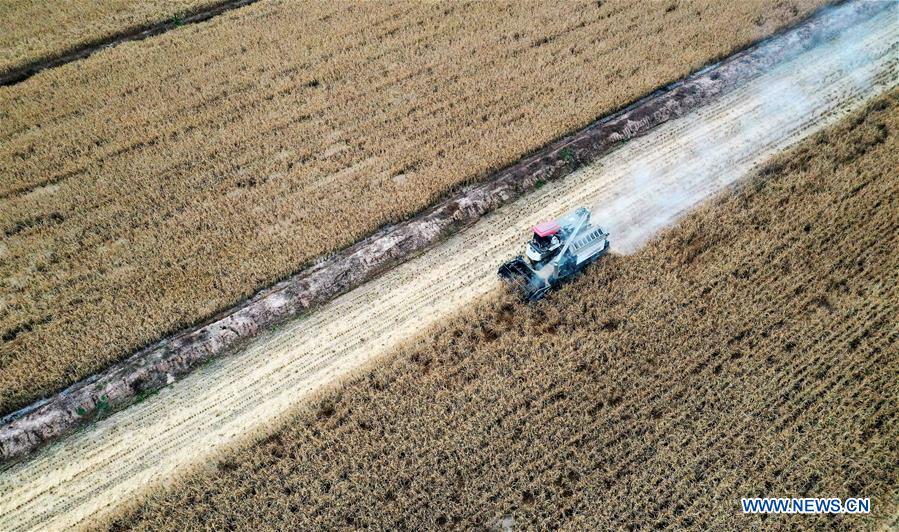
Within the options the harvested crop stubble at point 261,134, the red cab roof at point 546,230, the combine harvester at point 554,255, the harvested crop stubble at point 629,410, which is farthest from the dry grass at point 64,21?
the harvested crop stubble at point 629,410

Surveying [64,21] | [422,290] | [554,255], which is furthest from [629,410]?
[64,21]

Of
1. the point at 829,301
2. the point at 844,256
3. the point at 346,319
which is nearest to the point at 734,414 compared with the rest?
the point at 829,301

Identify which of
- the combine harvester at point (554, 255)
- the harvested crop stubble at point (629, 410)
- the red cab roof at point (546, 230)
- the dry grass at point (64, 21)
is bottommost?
the harvested crop stubble at point (629, 410)

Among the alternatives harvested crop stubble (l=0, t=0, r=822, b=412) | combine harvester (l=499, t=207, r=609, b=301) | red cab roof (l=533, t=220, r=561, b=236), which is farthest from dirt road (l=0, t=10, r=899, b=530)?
harvested crop stubble (l=0, t=0, r=822, b=412)

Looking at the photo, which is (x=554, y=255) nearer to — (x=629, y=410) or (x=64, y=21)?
(x=629, y=410)

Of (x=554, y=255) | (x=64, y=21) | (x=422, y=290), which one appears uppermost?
(x=64, y=21)

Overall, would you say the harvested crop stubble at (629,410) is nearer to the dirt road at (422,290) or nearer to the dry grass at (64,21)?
the dirt road at (422,290)

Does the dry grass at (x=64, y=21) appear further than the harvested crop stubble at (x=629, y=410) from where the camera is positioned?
Yes
